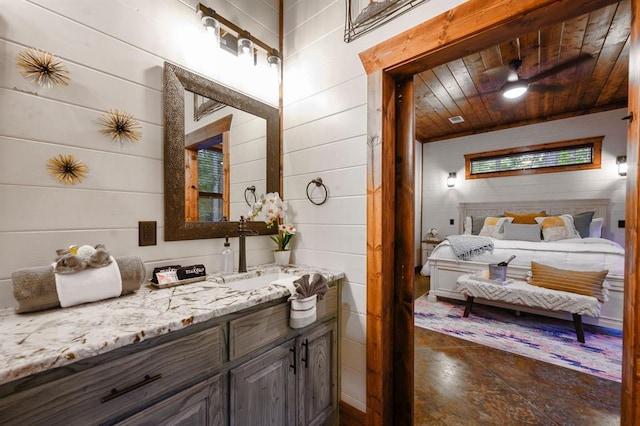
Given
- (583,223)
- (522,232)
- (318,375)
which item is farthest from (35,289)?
(583,223)

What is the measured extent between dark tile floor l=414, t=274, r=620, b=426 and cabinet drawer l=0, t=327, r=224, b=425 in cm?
154

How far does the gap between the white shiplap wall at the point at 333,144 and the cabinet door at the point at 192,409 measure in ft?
2.80

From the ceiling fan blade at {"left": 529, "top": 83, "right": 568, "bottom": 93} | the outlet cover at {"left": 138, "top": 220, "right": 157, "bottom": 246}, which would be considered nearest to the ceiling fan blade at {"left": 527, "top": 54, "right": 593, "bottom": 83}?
the ceiling fan blade at {"left": 529, "top": 83, "right": 568, "bottom": 93}

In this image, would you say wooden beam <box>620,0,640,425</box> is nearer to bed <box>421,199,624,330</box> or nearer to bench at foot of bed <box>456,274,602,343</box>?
bench at foot of bed <box>456,274,602,343</box>

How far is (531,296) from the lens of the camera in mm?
2885

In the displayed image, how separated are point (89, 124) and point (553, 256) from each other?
452cm

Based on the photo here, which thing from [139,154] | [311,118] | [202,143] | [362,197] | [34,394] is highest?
[311,118]

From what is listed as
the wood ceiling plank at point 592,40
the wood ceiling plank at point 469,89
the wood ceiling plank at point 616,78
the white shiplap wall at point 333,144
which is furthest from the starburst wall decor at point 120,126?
the wood ceiling plank at point 616,78

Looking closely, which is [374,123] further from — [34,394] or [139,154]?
[34,394]

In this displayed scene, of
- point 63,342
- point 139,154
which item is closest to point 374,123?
point 139,154

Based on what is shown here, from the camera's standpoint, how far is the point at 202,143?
159 cm

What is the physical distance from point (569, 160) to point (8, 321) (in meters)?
6.79

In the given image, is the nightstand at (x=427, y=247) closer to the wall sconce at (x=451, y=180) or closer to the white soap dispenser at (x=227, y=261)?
the wall sconce at (x=451, y=180)

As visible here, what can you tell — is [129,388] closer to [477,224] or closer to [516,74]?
[516,74]
